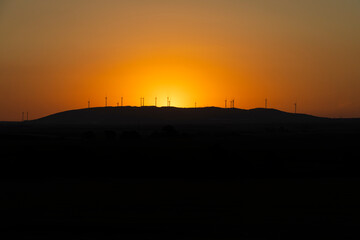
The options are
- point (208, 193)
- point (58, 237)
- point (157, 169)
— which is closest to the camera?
point (58, 237)

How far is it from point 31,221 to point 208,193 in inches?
314

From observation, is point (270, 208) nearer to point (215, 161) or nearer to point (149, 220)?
point (149, 220)

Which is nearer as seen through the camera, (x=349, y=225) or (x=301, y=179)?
(x=349, y=225)

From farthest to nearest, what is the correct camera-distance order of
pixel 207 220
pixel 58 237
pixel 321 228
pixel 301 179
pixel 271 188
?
pixel 301 179
pixel 271 188
pixel 207 220
pixel 321 228
pixel 58 237

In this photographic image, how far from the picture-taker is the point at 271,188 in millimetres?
23734

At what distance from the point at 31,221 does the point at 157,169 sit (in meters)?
14.8

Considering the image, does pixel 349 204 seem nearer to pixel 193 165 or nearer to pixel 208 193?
pixel 208 193

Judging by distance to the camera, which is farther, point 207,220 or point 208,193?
point 208,193

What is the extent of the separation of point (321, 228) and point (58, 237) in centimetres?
724

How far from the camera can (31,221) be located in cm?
1658

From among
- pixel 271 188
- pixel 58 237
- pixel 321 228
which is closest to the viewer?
pixel 58 237

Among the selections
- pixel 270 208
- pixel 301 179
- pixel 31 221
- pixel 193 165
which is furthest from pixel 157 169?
pixel 31 221

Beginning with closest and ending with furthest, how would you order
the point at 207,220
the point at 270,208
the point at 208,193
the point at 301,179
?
the point at 207,220 → the point at 270,208 → the point at 208,193 → the point at 301,179

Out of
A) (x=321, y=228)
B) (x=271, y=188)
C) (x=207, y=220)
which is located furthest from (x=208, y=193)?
(x=321, y=228)
